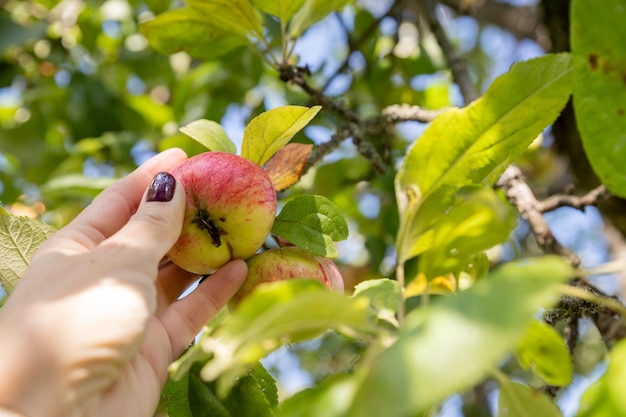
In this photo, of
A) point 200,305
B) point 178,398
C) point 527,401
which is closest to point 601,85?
point 527,401

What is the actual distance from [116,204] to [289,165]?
1.03 ft

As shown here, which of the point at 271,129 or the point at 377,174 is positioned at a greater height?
the point at 271,129

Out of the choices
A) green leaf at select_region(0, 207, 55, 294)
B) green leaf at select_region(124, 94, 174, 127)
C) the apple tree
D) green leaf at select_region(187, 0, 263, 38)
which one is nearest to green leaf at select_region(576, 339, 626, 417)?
the apple tree

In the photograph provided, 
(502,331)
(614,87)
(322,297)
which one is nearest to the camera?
(502,331)

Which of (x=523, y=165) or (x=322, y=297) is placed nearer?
(x=322, y=297)

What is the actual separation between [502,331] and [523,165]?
2245mm

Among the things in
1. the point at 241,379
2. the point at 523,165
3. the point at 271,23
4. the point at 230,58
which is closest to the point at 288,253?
the point at 241,379

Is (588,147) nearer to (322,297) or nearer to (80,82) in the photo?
(322,297)

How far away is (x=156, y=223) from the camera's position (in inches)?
35.8

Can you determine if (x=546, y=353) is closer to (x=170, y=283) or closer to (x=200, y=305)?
(x=200, y=305)

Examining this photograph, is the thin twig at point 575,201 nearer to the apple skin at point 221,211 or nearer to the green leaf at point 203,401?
the apple skin at point 221,211

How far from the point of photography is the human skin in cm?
77

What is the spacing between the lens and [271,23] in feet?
6.32

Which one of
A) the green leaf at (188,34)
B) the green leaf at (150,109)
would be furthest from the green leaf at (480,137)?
the green leaf at (150,109)
